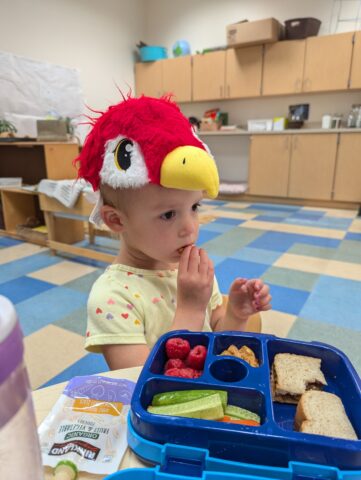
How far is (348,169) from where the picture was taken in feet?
12.7

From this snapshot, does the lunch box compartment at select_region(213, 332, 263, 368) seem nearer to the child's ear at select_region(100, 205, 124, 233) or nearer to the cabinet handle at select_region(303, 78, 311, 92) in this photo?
the child's ear at select_region(100, 205, 124, 233)

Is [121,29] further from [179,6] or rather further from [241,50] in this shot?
[241,50]

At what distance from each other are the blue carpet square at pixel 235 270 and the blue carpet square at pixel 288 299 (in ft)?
0.64

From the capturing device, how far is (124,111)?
60cm

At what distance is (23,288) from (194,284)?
1.64 m

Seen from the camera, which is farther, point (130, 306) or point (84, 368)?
point (84, 368)

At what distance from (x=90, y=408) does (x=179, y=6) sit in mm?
5842

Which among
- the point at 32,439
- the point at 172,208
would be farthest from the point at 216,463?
the point at 172,208

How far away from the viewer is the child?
0.55m

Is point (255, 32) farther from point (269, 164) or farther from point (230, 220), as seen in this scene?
point (230, 220)

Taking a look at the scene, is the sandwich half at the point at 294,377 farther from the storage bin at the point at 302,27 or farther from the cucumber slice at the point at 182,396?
the storage bin at the point at 302,27


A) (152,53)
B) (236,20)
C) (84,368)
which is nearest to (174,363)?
(84,368)

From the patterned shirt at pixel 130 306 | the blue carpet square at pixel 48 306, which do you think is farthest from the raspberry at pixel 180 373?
the blue carpet square at pixel 48 306

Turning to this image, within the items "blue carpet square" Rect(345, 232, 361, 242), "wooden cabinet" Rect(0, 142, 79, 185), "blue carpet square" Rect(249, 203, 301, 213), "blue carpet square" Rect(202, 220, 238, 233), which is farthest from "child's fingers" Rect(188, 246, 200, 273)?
"blue carpet square" Rect(249, 203, 301, 213)
